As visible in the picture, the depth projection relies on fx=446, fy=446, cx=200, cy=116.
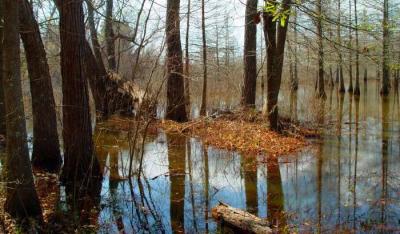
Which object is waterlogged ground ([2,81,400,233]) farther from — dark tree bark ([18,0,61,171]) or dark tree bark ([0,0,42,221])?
dark tree bark ([18,0,61,171])

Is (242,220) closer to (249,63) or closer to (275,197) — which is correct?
(275,197)

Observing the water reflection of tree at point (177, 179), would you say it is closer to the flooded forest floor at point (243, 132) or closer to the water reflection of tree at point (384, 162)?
the flooded forest floor at point (243, 132)

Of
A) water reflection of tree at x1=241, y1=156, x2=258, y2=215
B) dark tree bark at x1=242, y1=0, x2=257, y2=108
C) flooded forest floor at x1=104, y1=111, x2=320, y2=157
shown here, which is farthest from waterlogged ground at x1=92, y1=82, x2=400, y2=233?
dark tree bark at x1=242, y1=0, x2=257, y2=108

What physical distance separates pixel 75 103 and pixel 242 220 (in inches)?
147

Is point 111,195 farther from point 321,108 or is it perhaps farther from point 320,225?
point 321,108

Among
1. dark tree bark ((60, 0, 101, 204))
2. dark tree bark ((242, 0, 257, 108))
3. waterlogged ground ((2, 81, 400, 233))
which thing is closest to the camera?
waterlogged ground ((2, 81, 400, 233))

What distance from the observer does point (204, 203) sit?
674cm

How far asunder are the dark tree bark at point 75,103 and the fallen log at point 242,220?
256cm

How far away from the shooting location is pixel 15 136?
552cm

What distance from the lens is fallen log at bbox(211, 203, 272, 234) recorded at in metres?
5.29

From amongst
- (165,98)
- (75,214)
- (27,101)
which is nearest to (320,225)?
(75,214)

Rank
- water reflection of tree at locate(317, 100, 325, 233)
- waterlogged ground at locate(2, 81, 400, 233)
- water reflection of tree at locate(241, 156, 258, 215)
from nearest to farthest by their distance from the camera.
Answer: waterlogged ground at locate(2, 81, 400, 233), water reflection of tree at locate(317, 100, 325, 233), water reflection of tree at locate(241, 156, 258, 215)

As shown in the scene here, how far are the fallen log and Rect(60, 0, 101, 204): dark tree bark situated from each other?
2.56m

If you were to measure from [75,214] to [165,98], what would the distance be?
9.07 m
